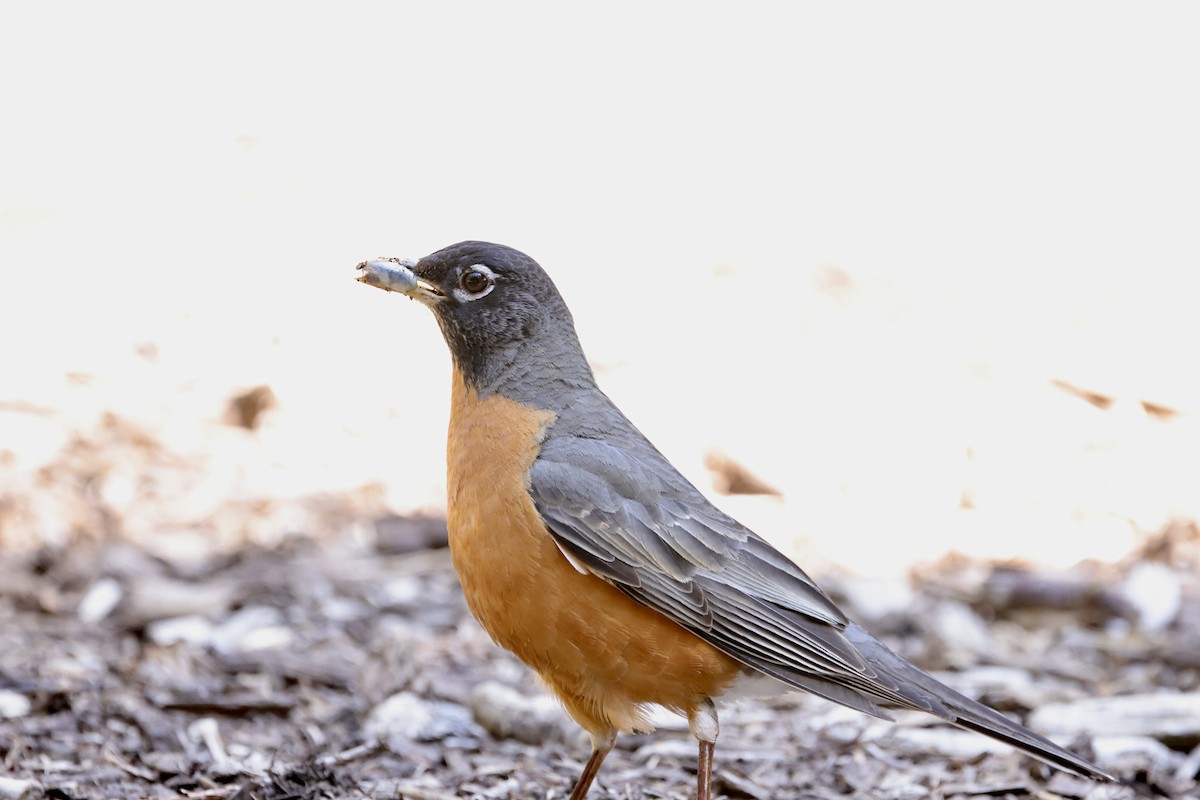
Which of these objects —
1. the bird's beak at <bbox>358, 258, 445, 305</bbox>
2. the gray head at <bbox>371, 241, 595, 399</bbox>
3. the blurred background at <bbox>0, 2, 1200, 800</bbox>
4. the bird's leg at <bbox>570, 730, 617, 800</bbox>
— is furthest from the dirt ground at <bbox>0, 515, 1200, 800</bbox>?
the bird's beak at <bbox>358, 258, 445, 305</bbox>

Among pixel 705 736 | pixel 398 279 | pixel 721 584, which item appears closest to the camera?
pixel 705 736

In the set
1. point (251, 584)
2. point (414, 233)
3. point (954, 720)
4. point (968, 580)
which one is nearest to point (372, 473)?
point (251, 584)

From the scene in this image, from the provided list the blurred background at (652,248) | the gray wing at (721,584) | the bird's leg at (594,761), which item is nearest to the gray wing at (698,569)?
the gray wing at (721,584)

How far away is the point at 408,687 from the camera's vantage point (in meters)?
5.97

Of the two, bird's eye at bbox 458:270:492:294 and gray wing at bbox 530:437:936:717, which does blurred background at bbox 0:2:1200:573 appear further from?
bird's eye at bbox 458:270:492:294

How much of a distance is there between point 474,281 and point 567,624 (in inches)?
52.1

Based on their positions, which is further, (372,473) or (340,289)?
(340,289)

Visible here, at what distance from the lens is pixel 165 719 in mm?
5469

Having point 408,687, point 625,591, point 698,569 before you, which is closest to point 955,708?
point 698,569

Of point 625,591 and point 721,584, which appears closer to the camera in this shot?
point 625,591

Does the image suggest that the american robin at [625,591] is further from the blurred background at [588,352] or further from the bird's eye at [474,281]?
the blurred background at [588,352]

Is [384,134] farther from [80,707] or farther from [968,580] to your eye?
[80,707]

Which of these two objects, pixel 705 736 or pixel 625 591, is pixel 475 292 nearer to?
pixel 625 591

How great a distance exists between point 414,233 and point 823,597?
6.17 meters
